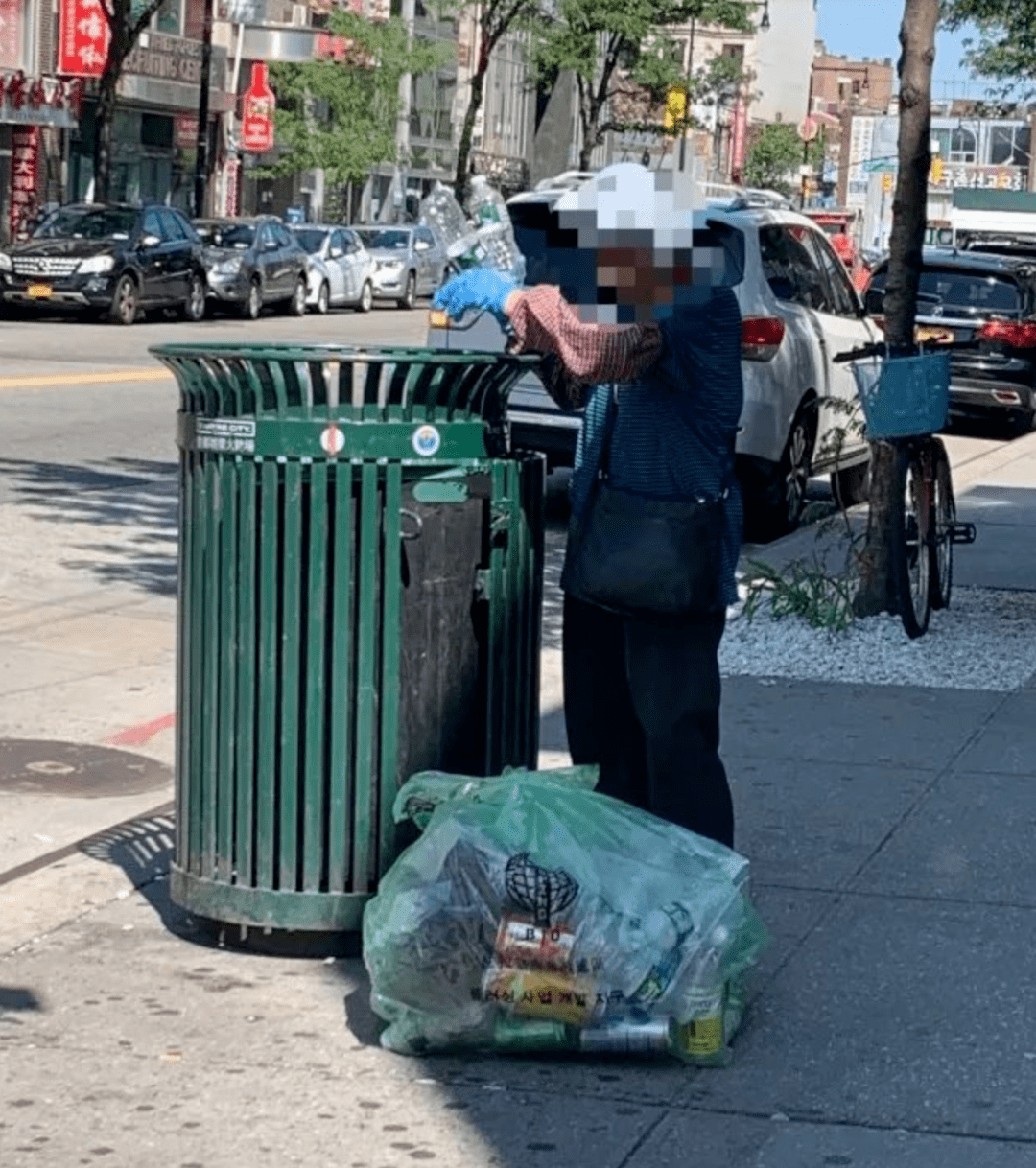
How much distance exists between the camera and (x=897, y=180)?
10016 millimetres

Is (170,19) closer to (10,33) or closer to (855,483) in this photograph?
(10,33)

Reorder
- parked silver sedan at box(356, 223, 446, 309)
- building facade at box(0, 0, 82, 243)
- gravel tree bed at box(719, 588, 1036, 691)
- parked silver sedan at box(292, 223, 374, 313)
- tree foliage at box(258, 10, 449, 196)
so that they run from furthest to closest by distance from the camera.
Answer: tree foliage at box(258, 10, 449, 196) < building facade at box(0, 0, 82, 243) < parked silver sedan at box(356, 223, 446, 309) < parked silver sedan at box(292, 223, 374, 313) < gravel tree bed at box(719, 588, 1036, 691)

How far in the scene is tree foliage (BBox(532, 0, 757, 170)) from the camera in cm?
5378

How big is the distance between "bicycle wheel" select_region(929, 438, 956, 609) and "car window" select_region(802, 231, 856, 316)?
398 centimetres

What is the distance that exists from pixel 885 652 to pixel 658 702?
163 inches

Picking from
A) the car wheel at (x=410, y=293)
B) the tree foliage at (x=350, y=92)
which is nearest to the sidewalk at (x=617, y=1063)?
the car wheel at (x=410, y=293)

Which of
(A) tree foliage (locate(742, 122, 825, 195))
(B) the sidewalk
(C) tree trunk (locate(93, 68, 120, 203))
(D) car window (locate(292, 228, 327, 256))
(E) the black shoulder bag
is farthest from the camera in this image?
(A) tree foliage (locate(742, 122, 825, 195))

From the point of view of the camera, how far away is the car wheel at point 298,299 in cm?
3853

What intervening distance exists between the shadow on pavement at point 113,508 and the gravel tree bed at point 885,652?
9.77 feet

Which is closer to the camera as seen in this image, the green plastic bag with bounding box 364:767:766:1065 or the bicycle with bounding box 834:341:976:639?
the green plastic bag with bounding box 364:767:766:1065

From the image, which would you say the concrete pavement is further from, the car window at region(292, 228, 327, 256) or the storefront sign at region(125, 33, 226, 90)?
the storefront sign at region(125, 33, 226, 90)

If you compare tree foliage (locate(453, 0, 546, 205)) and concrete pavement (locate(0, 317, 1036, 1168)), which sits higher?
tree foliage (locate(453, 0, 546, 205))

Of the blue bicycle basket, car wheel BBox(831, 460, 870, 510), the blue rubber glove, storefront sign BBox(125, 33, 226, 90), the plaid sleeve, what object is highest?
storefront sign BBox(125, 33, 226, 90)

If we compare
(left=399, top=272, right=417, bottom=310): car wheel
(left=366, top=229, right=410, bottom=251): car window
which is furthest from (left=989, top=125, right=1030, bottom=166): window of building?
(left=399, top=272, right=417, bottom=310): car wheel
